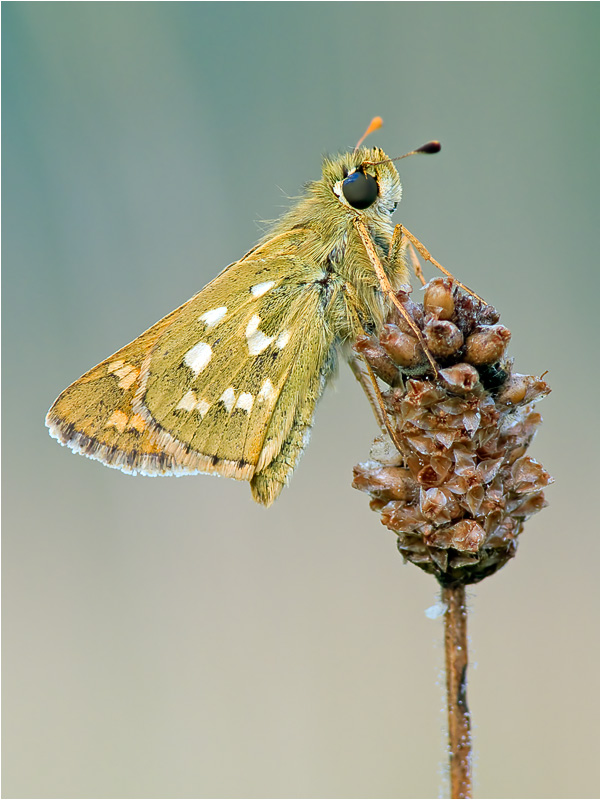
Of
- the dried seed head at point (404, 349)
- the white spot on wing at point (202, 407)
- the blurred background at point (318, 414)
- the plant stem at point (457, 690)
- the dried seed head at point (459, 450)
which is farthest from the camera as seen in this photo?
the blurred background at point (318, 414)

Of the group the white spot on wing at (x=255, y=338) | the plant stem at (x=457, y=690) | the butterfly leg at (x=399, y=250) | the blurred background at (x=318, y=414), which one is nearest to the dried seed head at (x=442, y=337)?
the plant stem at (x=457, y=690)

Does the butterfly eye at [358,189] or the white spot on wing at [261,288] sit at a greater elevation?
the butterfly eye at [358,189]

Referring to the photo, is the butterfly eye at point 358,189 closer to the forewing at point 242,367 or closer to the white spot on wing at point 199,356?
the forewing at point 242,367

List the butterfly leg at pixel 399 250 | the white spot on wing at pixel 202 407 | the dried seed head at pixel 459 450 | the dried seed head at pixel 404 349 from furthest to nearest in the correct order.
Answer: the white spot on wing at pixel 202 407
the butterfly leg at pixel 399 250
the dried seed head at pixel 404 349
the dried seed head at pixel 459 450

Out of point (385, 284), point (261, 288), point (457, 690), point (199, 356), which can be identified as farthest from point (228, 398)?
point (457, 690)

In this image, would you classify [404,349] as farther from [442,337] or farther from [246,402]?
[246,402]

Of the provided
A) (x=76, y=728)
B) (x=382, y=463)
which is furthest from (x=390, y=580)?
(x=382, y=463)
